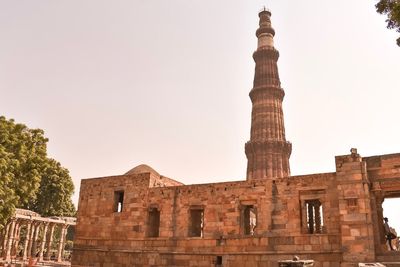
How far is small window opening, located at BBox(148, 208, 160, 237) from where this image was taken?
58.0ft

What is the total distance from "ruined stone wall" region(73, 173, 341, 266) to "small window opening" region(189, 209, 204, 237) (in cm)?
30

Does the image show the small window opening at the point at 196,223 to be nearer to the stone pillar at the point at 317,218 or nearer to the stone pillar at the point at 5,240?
the stone pillar at the point at 317,218

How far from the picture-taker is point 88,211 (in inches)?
770

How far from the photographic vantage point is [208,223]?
632 inches

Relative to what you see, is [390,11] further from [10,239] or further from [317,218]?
[10,239]

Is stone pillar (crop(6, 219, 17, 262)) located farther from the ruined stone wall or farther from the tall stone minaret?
the tall stone minaret

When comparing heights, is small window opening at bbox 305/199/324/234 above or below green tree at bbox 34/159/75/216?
below

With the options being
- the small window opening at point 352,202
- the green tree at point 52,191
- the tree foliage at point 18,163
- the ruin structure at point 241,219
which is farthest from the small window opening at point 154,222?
the green tree at point 52,191

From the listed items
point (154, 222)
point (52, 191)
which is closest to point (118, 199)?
point (154, 222)

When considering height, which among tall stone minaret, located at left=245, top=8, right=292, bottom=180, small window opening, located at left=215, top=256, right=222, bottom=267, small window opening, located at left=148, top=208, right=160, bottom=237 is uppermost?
tall stone minaret, located at left=245, top=8, right=292, bottom=180

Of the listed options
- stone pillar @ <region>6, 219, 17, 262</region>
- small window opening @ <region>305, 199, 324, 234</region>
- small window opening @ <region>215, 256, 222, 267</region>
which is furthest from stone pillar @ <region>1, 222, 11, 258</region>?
small window opening @ <region>305, 199, 324, 234</region>

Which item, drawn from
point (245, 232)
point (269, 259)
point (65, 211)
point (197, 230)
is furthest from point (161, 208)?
point (65, 211)

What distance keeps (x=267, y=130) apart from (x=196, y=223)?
21003 millimetres

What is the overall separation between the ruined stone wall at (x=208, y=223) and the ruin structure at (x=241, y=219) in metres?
0.04
